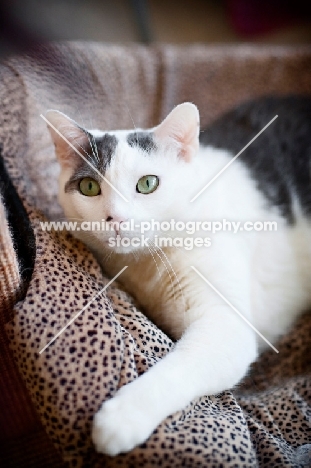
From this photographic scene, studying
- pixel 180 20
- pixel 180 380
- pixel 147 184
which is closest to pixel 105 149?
pixel 147 184

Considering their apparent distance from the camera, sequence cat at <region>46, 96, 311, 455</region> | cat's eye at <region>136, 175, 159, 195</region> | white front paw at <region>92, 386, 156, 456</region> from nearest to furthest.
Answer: white front paw at <region>92, 386, 156, 456</region>
cat at <region>46, 96, 311, 455</region>
cat's eye at <region>136, 175, 159, 195</region>

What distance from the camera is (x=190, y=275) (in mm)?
1027

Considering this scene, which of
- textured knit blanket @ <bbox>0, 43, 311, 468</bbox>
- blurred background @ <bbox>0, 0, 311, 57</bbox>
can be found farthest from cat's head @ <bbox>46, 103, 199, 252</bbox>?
blurred background @ <bbox>0, 0, 311, 57</bbox>

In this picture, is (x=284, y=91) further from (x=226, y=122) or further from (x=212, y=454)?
(x=212, y=454)

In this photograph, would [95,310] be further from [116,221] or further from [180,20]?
[180,20]

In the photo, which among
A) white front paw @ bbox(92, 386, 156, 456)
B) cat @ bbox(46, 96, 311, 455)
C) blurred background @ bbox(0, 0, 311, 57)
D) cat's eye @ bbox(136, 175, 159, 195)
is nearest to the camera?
white front paw @ bbox(92, 386, 156, 456)

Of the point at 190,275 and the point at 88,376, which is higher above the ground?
the point at 190,275

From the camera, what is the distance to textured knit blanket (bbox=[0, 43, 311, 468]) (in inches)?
31.1

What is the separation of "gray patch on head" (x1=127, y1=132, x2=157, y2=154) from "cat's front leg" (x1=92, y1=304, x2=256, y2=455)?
Answer: 417mm

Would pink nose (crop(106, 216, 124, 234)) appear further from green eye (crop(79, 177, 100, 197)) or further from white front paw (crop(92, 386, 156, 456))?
white front paw (crop(92, 386, 156, 456))

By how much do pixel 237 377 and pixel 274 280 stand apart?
370mm

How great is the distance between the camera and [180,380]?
0.81 metres

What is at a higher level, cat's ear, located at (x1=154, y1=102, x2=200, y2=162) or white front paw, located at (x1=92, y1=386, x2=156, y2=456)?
cat's ear, located at (x1=154, y1=102, x2=200, y2=162)

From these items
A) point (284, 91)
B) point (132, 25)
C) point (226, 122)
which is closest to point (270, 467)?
point (226, 122)
